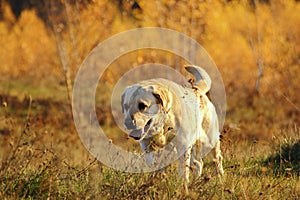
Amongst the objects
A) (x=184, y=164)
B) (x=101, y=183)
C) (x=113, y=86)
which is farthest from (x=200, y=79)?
(x=113, y=86)

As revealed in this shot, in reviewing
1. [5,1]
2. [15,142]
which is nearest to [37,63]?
[5,1]

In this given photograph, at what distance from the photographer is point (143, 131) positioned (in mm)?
5379

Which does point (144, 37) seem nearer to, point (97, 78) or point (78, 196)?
point (97, 78)

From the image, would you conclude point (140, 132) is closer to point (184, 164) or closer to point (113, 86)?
point (184, 164)

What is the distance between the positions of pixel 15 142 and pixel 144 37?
77.0ft

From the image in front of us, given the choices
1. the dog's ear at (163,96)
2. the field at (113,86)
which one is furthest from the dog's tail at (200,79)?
the dog's ear at (163,96)

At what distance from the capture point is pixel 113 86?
22.5 meters

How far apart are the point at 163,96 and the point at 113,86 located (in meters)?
17.3

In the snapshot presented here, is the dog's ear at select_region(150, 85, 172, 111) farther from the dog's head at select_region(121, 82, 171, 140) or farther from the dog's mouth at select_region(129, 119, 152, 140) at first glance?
the dog's mouth at select_region(129, 119, 152, 140)

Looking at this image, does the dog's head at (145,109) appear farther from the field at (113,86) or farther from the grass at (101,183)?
the grass at (101,183)

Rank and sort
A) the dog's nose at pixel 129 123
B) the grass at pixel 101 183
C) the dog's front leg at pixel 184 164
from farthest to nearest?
the dog's front leg at pixel 184 164 → the dog's nose at pixel 129 123 → the grass at pixel 101 183

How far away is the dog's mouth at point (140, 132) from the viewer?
17.4 ft

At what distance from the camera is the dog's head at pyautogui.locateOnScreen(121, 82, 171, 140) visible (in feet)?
17.2

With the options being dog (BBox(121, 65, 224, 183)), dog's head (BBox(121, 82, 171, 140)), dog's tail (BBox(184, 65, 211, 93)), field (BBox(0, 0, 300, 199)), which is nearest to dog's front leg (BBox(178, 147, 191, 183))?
dog (BBox(121, 65, 224, 183))
